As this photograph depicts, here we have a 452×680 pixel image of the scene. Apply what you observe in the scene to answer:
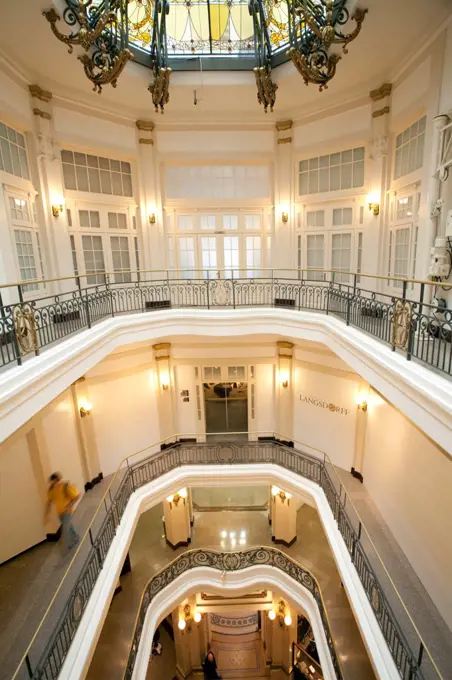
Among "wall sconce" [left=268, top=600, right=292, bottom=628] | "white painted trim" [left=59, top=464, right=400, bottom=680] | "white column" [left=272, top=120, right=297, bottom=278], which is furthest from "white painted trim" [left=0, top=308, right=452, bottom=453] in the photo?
"wall sconce" [left=268, top=600, right=292, bottom=628]

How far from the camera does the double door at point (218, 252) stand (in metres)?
10.2

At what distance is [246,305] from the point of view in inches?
340

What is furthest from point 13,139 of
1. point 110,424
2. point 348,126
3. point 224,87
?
point 348,126

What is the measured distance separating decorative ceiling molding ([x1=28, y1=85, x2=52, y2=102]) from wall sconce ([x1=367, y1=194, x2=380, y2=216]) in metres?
7.61

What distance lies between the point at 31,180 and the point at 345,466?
10296 mm

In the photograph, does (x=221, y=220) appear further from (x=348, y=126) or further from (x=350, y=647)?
(x=350, y=647)

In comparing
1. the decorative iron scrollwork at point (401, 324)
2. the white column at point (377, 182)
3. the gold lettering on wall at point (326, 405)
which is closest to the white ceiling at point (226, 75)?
the white column at point (377, 182)

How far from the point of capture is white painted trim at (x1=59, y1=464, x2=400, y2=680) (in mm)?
4809

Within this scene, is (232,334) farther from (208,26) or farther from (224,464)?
(208,26)

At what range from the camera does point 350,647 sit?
7129 millimetres

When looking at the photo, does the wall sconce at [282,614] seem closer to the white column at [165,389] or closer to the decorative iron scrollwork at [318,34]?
the white column at [165,389]

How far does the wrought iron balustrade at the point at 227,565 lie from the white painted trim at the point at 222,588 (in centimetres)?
10

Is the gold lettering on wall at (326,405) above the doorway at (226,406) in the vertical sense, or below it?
above

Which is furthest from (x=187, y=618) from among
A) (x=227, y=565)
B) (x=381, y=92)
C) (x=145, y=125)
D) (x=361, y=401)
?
(x=381, y=92)
